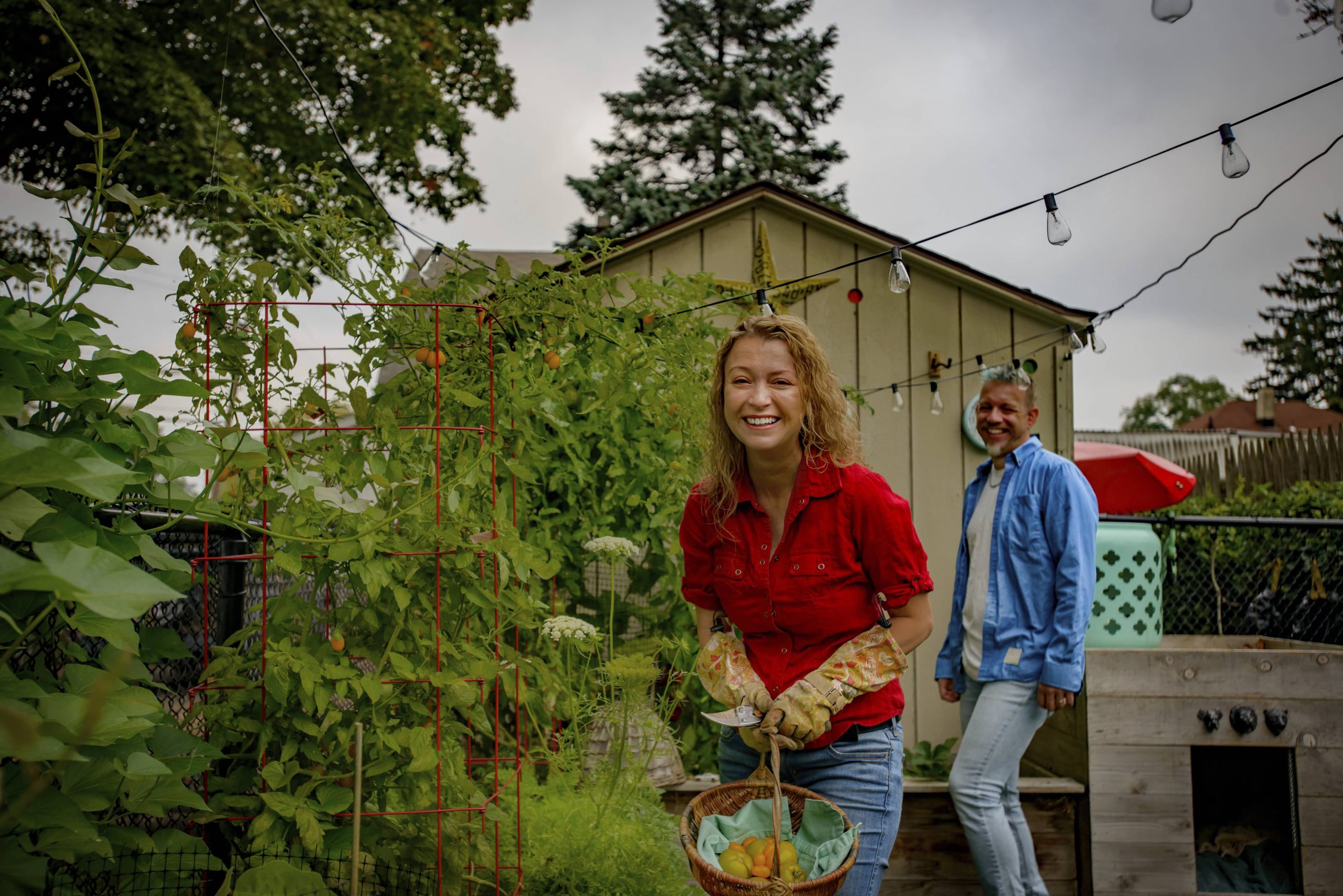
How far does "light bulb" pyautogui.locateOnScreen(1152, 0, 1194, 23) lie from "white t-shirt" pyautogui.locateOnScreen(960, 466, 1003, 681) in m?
1.46

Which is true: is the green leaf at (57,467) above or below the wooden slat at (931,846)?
above

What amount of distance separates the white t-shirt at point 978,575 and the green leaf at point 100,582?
7.75ft

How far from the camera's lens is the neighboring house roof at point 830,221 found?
13.7 feet

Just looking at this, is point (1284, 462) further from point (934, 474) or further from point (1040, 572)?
point (1040, 572)

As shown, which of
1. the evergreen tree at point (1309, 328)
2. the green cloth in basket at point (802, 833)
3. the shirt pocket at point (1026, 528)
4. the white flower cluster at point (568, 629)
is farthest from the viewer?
the evergreen tree at point (1309, 328)

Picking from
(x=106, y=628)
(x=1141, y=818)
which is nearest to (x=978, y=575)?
(x=1141, y=818)

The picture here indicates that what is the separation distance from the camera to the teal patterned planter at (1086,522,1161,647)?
323cm

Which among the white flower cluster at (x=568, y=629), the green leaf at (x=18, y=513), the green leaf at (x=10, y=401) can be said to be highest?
the green leaf at (x=10, y=401)

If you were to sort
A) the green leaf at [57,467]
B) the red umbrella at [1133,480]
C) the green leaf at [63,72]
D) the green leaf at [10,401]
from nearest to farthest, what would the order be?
1. the green leaf at [57,467]
2. the green leaf at [10,401]
3. the green leaf at [63,72]
4. the red umbrella at [1133,480]

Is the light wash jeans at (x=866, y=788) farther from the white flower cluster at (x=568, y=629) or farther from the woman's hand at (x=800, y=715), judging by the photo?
the white flower cluster at (x=568, y=629)

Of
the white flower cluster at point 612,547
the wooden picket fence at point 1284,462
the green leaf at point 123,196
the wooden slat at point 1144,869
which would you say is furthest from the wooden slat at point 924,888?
the wooden picket fence at point 1284,462

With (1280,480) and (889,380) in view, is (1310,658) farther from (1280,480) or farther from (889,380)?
(1280,480)

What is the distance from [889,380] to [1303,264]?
20.7 meters

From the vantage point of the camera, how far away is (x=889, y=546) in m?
1.62
